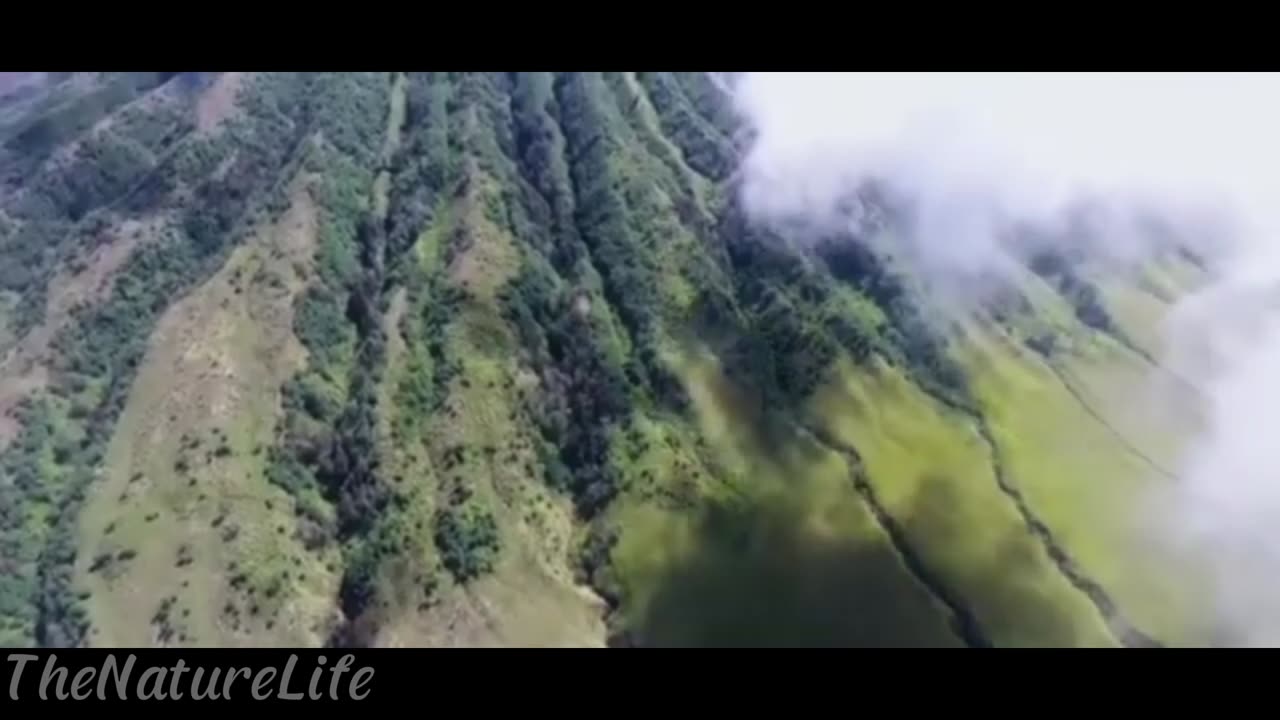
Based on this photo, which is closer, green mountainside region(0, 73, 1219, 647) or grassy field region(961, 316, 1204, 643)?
grassy field region(961, 316, 1204, 643)

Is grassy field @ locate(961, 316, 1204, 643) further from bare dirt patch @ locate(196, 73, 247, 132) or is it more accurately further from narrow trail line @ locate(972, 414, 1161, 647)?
bare dirt patch @ locate(196, 73, 247, 132)

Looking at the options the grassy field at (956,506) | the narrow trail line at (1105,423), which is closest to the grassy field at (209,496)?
the grassy field at (956,506)

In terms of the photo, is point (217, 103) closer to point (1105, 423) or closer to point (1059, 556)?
point (1105, 423)

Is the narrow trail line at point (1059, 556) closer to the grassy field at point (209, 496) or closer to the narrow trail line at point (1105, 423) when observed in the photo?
the narrow trail line at point (1105, 423)

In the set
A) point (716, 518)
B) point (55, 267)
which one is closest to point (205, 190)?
point (55, 267)

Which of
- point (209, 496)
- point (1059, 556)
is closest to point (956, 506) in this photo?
point (1059, 556)

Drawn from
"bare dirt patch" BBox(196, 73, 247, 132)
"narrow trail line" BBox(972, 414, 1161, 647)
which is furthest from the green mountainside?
"bare dirt patch" BBox(196, 73, 247, 132)
